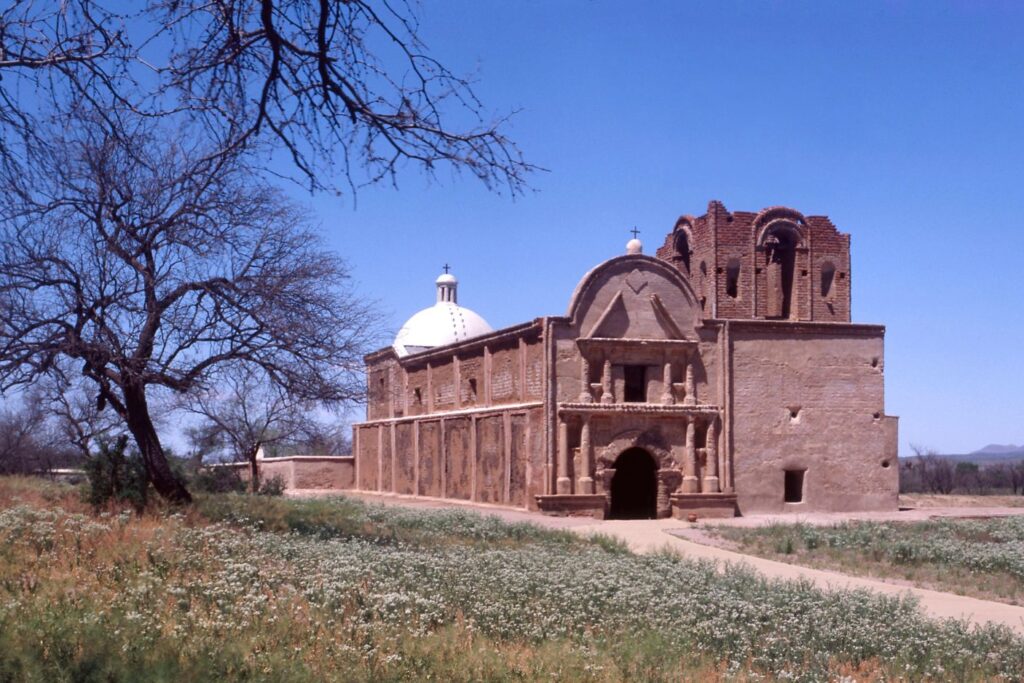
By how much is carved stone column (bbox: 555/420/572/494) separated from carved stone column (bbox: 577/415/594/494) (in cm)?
35

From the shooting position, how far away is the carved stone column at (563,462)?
94.3 ft

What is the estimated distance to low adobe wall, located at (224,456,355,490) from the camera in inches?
1750

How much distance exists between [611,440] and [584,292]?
405cm

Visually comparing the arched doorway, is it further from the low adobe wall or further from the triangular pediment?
the low adobe wall

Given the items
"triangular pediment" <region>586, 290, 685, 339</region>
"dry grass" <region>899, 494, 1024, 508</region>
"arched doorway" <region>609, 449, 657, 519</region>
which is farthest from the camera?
"dry grass" <region>899, 494, 1024, 508</region>

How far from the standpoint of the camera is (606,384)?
29.7 metres

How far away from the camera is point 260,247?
1803cm

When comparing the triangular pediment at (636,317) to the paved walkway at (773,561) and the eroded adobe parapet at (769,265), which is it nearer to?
the eroded adobe parapet at (769,265)

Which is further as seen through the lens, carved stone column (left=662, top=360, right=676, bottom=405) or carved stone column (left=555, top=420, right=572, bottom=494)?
carved stone column (left=662, top=360, right=676, bottom=405)

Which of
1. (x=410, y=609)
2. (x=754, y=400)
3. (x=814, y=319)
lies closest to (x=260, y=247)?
(x=410, y=609)

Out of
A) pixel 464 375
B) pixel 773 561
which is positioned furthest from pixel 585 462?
pixel 773 561

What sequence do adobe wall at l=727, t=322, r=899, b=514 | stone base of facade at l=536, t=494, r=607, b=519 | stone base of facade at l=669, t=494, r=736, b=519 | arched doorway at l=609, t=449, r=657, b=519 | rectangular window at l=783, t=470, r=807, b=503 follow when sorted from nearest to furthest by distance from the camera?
stone base of facade at l=536, t=494, r=607, b=519 < stone base of facade at l=669, t=494, r=736, b=519 < adobe wall at l=727, t=322, r=899, b=514 < rectangular window at l=783, t=470, r=807, b=503 < arched doorway at l=609, t=449, r=657, b=519

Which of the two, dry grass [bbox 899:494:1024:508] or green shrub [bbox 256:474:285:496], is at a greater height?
green shrub [bbox 256:474:285:496]

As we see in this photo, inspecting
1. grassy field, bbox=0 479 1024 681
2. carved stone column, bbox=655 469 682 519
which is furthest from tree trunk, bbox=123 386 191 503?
carved stone column, bbox=655 469 682 519
